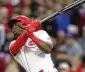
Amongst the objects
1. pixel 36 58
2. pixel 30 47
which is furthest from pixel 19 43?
pixel 36 58

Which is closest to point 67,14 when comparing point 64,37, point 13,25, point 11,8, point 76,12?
point 76,12

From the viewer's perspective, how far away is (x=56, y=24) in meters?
11.1

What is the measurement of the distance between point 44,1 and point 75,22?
139 cm

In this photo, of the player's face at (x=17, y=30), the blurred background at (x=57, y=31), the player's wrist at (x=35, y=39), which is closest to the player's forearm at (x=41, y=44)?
the player's wrist at (x=35, y=39)

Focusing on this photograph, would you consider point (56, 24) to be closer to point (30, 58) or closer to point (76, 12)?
point (76, 12)

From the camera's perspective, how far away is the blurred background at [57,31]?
9546 mm

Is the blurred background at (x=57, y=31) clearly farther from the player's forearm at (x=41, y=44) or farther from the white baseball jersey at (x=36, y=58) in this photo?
the player's forearm at (x=41, y=44)

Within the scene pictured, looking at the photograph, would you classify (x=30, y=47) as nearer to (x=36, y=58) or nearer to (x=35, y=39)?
(x=36, y=58)

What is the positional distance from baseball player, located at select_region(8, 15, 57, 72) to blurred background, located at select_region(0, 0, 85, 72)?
2.41m

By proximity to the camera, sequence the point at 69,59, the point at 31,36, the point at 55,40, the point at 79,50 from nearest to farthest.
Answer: the point at 31,36, the point at 69,59, the point at 79,50, the point at 55,40

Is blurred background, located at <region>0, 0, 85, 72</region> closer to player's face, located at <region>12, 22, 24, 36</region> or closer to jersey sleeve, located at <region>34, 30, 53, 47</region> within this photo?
jersey sleeve, located at <region>34, 30, 53, 47</region>

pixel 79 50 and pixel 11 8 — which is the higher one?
pixel 11 8

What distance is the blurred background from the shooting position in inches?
376

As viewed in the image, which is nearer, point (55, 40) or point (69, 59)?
point (69, 59)
